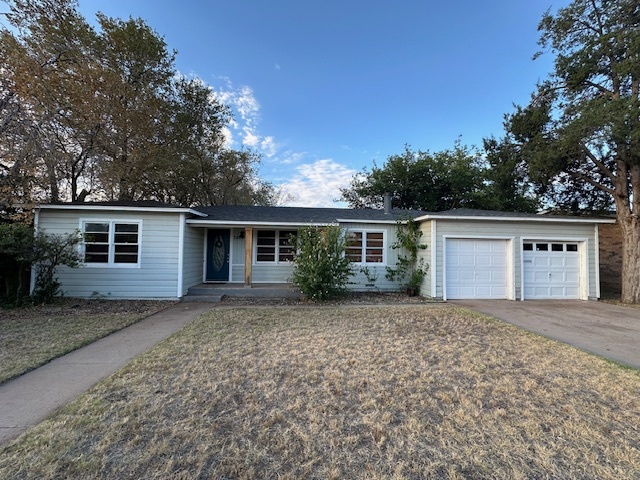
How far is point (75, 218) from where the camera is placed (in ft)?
29.9

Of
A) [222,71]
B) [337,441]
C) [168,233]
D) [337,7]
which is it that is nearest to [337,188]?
[222,71]

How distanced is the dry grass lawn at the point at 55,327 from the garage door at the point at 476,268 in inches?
347

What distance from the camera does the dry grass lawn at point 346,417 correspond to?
2.17 metres

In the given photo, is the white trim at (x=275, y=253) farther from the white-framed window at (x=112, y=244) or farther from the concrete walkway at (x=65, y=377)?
the concrete walkway at (x=65, y=377)

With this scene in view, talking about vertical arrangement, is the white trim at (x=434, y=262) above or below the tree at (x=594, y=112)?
below

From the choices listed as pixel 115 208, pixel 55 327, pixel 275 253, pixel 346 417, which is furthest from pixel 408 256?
pixel 55 327

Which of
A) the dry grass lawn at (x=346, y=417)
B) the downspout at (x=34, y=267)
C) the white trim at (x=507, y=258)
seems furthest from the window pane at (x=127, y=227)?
the white trim at (x=507, y=258)

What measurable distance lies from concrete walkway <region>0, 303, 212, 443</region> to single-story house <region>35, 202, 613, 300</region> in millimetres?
3954

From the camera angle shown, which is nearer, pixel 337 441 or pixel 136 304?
pixel 337 441

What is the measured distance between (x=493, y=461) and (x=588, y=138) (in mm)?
10343

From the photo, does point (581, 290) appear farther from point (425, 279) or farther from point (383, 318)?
point (383, 318)

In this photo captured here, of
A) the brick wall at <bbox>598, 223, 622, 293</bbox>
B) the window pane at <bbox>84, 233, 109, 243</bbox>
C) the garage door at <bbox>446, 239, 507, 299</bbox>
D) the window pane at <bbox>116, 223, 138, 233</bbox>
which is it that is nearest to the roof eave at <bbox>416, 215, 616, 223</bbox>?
the garage door at <bbox>446, 239, 507, 299</bbox>

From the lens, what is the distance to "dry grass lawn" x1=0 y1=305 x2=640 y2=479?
2172mm

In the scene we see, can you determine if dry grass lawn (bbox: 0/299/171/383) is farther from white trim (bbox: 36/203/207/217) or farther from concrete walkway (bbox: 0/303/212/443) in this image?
white trim (bbox: 36/203/207/217)
